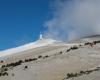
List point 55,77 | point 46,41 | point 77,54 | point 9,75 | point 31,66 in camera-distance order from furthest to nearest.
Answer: point 46,41 → point 77,54 → point 31,66 → point 9,75 → point 55,77

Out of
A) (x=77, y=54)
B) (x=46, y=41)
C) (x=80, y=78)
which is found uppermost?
(x=46, y=41)

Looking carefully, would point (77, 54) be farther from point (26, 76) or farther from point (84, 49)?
point (26, 76)

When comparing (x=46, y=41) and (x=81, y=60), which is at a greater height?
(x=46, y=41)

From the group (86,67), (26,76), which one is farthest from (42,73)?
(86,67)

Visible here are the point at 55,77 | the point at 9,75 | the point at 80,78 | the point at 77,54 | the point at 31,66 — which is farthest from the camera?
the point at 77,54

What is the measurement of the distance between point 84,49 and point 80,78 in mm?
13800

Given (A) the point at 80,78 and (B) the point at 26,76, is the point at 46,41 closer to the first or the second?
(B) the point at 26,76

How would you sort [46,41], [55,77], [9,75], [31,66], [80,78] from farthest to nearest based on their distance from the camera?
[46,41]
[31,66]
[9,75]
[55,77]
[80,78]

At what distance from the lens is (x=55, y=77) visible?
27234mm

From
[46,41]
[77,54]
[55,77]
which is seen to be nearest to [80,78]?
[55,77]

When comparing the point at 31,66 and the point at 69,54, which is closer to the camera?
the point at 31,66

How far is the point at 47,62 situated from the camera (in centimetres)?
3259

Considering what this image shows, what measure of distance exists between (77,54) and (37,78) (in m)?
8.16

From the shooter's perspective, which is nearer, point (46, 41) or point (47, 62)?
point (47, 62)
